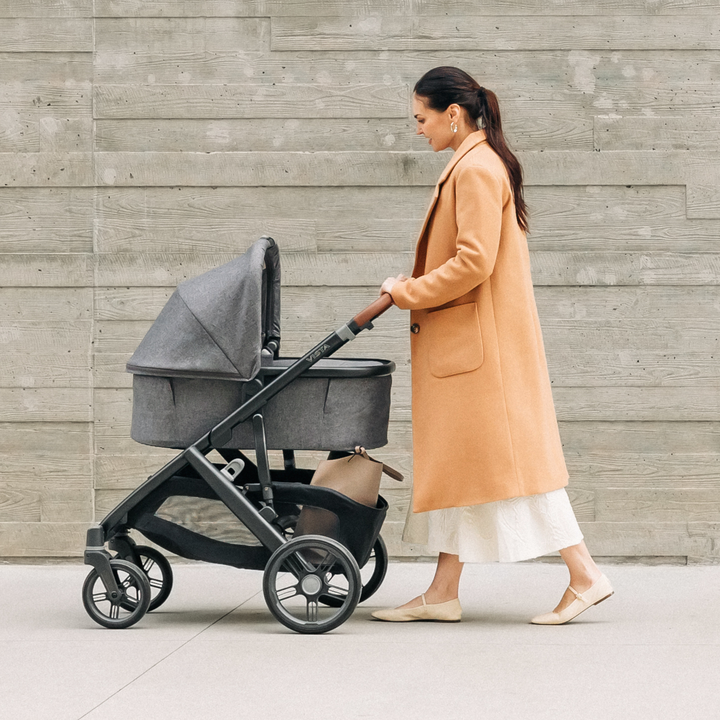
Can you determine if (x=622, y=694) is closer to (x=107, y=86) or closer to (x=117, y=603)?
(x=117, y=603)

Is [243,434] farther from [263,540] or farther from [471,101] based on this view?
Answer: [471,101]

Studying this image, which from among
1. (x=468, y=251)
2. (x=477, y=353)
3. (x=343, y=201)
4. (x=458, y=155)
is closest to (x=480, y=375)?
(x=477, y=353)

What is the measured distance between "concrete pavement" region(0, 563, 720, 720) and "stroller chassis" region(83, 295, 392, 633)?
3.3 inches

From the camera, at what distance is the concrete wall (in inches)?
165

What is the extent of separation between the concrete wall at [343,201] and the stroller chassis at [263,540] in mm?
A: 1165

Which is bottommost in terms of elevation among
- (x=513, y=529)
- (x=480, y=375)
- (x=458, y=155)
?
(x=513, y=529)

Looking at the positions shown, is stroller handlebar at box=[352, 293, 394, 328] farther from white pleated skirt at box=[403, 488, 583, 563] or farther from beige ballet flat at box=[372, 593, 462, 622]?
beige ballet flat at box=[372, 593, 462, 622]

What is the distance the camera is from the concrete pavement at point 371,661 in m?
2.30

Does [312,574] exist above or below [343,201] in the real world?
below

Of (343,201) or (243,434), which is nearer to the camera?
(243,434)

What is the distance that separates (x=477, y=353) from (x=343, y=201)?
1361 millimetres

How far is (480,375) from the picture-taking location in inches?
122

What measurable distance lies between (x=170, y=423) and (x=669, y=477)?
212 centimetres

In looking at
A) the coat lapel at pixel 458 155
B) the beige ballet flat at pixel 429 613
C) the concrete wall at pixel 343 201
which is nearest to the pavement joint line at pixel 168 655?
the beige ballet flat at pixel 429 613
